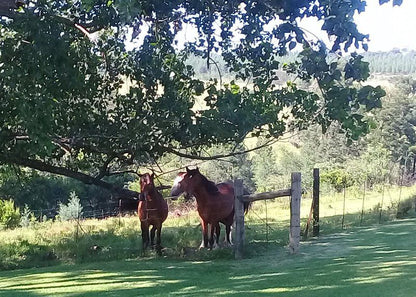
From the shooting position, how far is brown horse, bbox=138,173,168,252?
12.3m

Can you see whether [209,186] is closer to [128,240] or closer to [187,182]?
[187,182]

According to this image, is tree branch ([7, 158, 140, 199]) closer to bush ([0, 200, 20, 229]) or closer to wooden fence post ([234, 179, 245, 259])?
wooden fence post ([234, 179, 245, 259])

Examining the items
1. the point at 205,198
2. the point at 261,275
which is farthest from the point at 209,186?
the point at 261,275

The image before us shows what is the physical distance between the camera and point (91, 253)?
43.2ft

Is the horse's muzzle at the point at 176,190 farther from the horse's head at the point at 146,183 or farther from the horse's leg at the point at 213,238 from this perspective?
the horse's leg at the point at 213,238

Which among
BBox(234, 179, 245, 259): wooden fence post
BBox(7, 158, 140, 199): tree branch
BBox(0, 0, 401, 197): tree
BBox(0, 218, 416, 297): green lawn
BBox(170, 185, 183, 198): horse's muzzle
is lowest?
BBox(0, 218, 416, 297): green lawn

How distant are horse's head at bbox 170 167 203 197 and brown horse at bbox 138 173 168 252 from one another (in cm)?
54

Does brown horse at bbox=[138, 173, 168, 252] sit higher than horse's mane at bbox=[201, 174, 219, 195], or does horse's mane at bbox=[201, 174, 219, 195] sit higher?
horse's mane at bbox=[201, 174, 219, 195]

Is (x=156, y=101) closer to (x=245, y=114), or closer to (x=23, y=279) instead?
(x=245, y=114)

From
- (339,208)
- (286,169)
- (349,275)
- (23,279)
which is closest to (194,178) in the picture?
(23,279)

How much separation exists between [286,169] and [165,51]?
56.6 metres

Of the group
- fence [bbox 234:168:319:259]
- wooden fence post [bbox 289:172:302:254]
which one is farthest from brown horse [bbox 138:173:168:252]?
wooden fence post [bbox 289:172:302:254]

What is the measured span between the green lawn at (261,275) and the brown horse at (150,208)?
1.01 metres

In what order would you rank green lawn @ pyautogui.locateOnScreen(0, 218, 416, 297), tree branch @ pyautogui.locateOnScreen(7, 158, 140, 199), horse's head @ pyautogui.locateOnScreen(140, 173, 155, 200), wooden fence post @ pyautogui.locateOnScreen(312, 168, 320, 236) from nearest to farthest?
1. green lawn @ pyautogui.locateOnScreen(0, 218, 416, 297)
2. horse's head @ pyautogui.locateOnScreen(140, 173, 155, 200)
3. tree branch @ pyautogui.locateOnScreen(7, 158, 140, 199)
4. wooden fence post @ pyautogui.locateOnScreen(312, 168, 320, 236)
